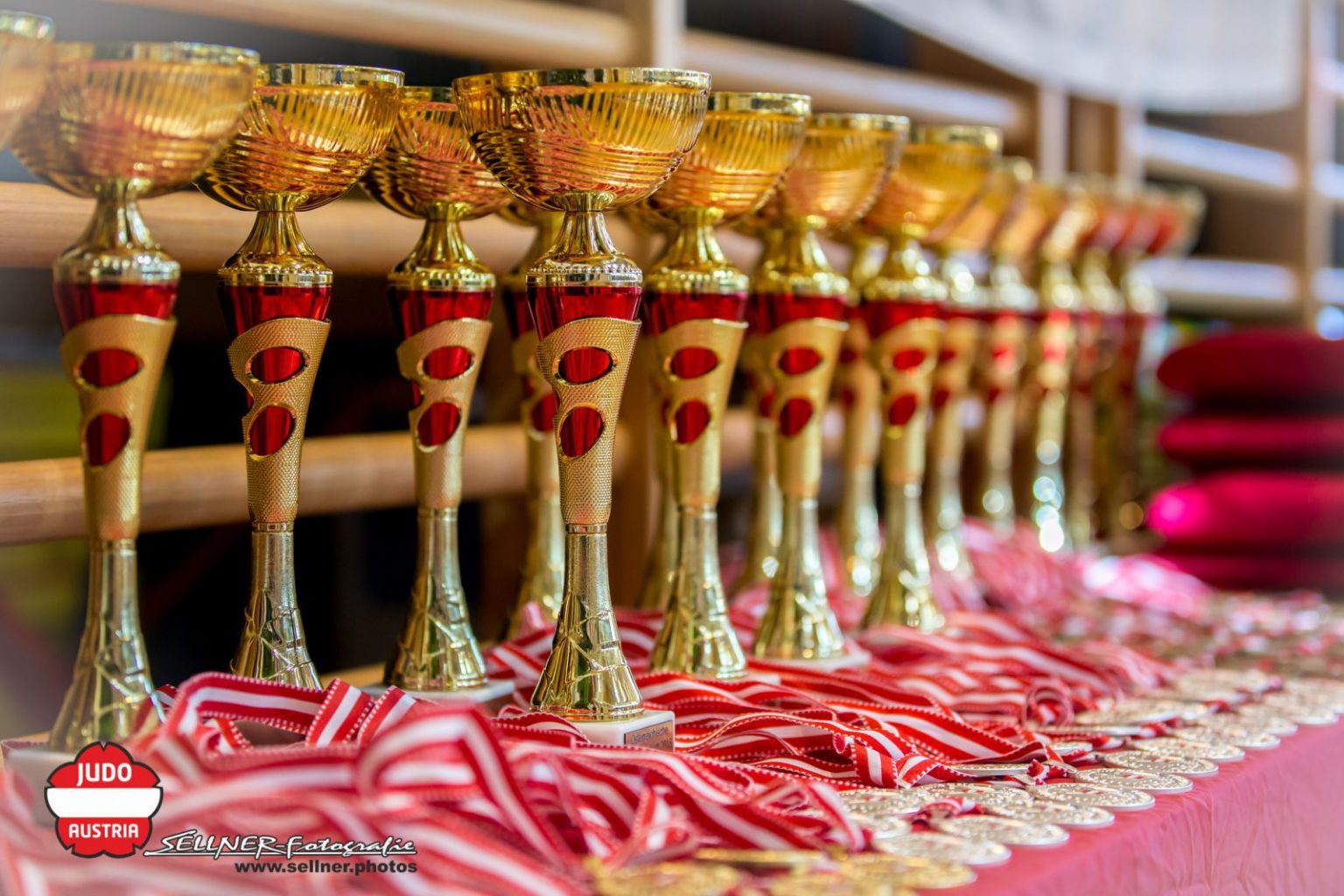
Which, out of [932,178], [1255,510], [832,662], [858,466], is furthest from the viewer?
[1255,510]

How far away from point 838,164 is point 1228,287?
4.54ft

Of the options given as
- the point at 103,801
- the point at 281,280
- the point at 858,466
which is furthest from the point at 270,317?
the point at 858,466

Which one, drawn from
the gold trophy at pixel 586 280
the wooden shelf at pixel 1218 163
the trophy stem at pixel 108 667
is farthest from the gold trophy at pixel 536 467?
the wooden shelf at pixel 1218 163

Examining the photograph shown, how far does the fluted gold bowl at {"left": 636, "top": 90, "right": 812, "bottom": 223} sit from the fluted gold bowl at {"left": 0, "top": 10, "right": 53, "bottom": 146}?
1.09 feet

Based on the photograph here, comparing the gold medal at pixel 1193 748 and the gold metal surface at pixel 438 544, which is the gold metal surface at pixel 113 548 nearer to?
the gold metal surface at pixel 438 544

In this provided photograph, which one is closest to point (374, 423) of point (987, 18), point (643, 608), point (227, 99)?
point (643, 608)

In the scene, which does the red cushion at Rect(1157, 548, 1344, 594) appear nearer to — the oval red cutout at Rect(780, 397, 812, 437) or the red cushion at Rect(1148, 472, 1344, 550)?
the red cushion at Rect(1148, 472, 1344, 550)

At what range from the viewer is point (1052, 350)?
4.76ft

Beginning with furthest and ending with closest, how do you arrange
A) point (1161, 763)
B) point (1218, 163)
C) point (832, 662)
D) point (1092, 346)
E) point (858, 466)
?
point (1218, 163)
point (1092, 346)
point (858, 466)
point (832, 662)
point (1161, 763)

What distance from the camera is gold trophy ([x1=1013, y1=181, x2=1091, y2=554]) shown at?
1432 millimetres

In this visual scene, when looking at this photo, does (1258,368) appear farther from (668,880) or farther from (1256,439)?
(668,880)

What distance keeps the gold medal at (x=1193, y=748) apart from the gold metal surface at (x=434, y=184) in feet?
1.33

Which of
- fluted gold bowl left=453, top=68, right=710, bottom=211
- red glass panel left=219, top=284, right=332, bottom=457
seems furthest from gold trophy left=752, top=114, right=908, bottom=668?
red glass panel left=219, top=284, right=332, bottom=457

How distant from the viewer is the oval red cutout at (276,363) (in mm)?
671
